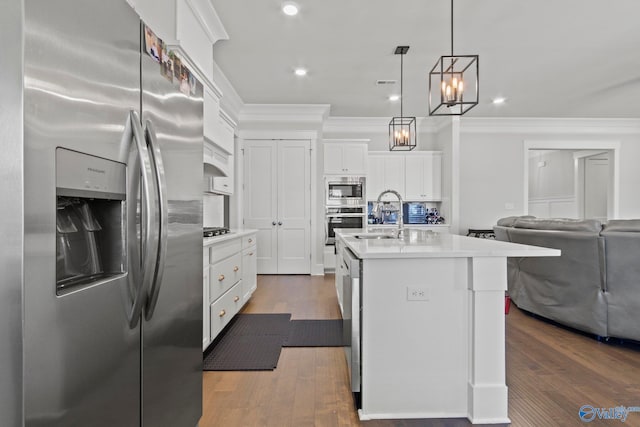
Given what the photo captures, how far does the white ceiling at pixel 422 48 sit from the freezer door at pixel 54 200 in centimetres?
236

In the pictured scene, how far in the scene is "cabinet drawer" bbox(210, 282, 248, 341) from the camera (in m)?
2.55

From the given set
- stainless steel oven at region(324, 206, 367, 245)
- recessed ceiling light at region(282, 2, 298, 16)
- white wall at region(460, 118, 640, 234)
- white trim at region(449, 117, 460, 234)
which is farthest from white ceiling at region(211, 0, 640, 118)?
stainless steel oven at region(324, 206, 367, 245)

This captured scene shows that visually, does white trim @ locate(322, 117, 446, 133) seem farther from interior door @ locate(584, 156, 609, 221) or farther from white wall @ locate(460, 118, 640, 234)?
interior door @ locate(584, 156, 609, 221)

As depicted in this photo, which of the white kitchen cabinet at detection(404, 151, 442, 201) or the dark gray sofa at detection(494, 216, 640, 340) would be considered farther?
the white kitchen cabinet at detection(404, 151, 442, 201)

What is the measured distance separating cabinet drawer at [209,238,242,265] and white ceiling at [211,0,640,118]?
6.58ft

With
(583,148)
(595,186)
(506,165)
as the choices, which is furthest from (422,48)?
(595,186)

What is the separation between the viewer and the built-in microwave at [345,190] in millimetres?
5859

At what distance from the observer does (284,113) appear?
5.65 metres

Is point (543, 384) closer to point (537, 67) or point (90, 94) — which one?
point (90, 94)

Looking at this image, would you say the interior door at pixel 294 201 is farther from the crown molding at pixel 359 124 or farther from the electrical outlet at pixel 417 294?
the electrical outlet at pixel 417 294

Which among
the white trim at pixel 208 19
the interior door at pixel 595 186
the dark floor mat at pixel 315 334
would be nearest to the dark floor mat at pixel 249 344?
the dark floor mat at pixel 315 334

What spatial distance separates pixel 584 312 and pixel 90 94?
3519 millimetres

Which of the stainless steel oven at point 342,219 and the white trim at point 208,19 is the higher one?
the white trim at point 208,19

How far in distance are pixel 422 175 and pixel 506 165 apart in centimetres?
177
